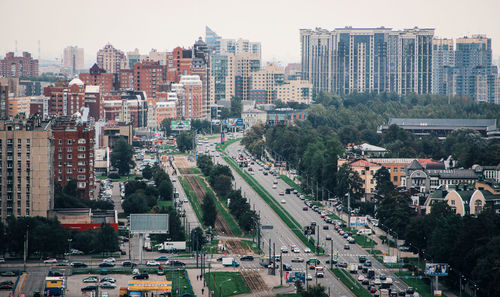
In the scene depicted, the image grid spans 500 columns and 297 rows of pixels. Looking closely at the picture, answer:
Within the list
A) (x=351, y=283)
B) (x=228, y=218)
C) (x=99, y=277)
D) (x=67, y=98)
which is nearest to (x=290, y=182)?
(x=228, y=218)

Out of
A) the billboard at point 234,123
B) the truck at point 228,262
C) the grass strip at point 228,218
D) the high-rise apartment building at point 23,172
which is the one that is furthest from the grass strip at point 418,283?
the billboard at point 234,123

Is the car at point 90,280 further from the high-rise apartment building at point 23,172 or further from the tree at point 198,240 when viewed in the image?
the high-rise apartment building at point 23,172

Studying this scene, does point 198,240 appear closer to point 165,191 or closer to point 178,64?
point 165,191

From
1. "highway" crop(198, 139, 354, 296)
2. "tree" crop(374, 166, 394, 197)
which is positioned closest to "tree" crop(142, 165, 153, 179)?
"highway" crop(198, 139, 354, 296)

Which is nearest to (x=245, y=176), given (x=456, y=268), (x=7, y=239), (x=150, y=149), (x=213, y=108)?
(x=150, y=149)

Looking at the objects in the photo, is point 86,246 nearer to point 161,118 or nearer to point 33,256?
point 33,256
